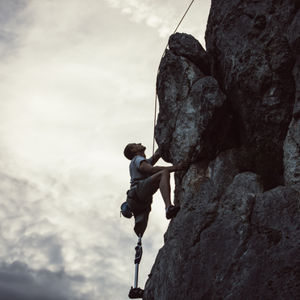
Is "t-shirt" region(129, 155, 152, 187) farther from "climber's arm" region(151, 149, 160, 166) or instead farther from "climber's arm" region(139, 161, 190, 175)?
"climber's arm" region(151, 149, 160, 166)

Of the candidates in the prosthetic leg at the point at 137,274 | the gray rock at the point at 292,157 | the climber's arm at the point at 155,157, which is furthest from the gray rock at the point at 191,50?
the prosthetic leg at the point at 137,274

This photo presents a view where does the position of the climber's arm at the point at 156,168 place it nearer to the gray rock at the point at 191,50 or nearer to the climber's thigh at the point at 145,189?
the climber's thigh at the point at 145,189

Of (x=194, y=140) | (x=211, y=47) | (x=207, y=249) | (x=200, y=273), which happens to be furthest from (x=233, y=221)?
(x=211, y=47)

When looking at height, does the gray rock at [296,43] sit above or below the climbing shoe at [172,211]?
above

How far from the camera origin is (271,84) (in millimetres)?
7398

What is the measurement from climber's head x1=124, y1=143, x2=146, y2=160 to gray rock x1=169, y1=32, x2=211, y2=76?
2.95 m

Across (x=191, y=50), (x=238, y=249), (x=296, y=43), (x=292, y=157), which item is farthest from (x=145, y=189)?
(x=296, y=43)

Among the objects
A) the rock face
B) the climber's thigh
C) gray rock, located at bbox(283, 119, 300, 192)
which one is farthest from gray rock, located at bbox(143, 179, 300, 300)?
the climber's thigh

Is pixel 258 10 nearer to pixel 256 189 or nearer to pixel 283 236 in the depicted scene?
pixel 256 189

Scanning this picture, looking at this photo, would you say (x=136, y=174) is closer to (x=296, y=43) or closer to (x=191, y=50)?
(x=191, y=50)

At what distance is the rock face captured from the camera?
5711 mm

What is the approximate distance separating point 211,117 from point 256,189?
6.97ft

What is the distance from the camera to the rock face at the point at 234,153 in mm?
5711

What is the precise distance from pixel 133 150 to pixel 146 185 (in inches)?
72.9
